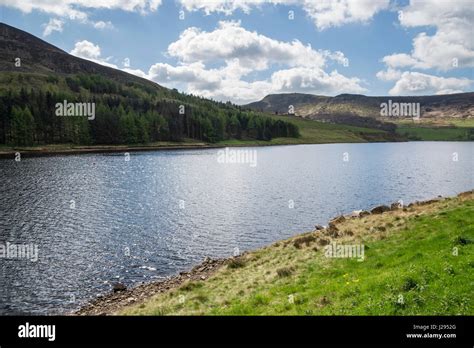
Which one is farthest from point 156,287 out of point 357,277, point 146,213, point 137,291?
point 146,213

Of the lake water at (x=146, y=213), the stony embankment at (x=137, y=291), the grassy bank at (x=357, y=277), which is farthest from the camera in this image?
the lake water at (x=146, y=213)

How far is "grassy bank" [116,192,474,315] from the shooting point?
49.1ft

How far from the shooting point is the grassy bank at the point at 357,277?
14979 millimetres

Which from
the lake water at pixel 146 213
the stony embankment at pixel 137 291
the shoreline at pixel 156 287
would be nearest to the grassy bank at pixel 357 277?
the shoreline at pixel 156 287

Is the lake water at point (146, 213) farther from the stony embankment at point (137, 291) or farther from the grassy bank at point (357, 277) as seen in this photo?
the grassy bank at point (357, 277)

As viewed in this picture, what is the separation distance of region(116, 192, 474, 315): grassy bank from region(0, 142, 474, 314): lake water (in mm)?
7328

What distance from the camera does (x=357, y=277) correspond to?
19.7m

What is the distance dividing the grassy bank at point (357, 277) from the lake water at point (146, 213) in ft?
24.0

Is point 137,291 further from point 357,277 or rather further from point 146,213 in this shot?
point 146,213
